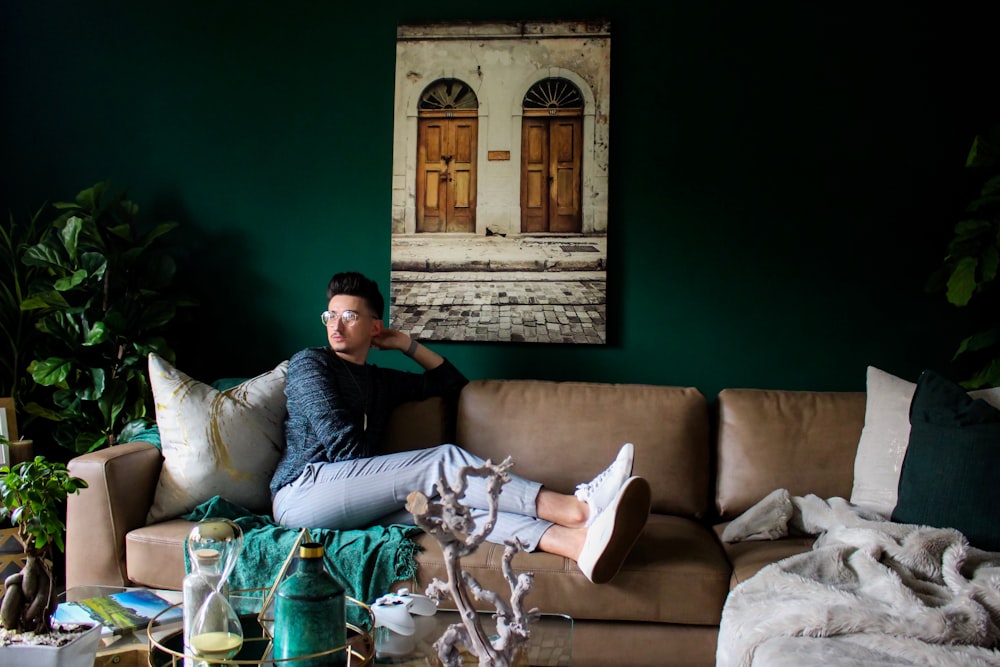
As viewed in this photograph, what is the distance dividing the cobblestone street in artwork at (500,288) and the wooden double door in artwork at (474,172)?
0.07 meters

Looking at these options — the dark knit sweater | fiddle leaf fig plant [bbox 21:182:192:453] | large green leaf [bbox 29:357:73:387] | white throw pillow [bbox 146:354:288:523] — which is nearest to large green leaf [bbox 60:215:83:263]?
fiddle leaf fig plant [bbox 21:182:192:453]

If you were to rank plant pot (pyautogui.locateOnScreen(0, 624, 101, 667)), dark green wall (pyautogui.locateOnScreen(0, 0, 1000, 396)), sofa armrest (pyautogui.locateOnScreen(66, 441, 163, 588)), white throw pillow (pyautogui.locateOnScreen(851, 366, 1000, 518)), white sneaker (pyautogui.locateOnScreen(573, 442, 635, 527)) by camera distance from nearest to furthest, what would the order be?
plant pot (pyautogui.locateOnScreen(0, 624, 101, 667)), white sneaker (pyautogui.locateOnScreen(573, 442, 635, 527)), sofa armrest (pyautogui.locateOnScreen(66, 441, 163, 588)), white throw pillow (pyautogui.locateOnScreen(851, 366, 1000, 518)), dark green wall (pyautogui.locateOnScreen(0, 0, 1000, 396))

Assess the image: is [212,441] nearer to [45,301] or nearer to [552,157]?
[45,301]

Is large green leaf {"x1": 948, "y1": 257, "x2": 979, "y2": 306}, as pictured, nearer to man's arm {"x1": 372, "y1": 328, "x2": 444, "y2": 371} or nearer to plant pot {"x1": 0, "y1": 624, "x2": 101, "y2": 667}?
man's arm {"x1": 372, "y1": 328, "x2": 444, "y2": 371}

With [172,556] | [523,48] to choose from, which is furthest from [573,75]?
[172,556]

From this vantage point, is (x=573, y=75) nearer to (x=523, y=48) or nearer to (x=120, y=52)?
(x=523, y=48)

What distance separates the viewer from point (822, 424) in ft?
8.69

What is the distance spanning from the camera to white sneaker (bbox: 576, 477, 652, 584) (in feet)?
6.43

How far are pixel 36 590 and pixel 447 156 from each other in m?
2.14

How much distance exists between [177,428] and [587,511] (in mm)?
1247

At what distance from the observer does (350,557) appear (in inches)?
85.9

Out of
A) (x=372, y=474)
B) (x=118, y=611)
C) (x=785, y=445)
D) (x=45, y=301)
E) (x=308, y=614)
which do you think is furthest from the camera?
(x=45, y=301)

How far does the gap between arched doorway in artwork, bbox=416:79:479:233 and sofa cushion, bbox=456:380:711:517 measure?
75 cm

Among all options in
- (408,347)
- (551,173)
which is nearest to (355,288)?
(408,347)
